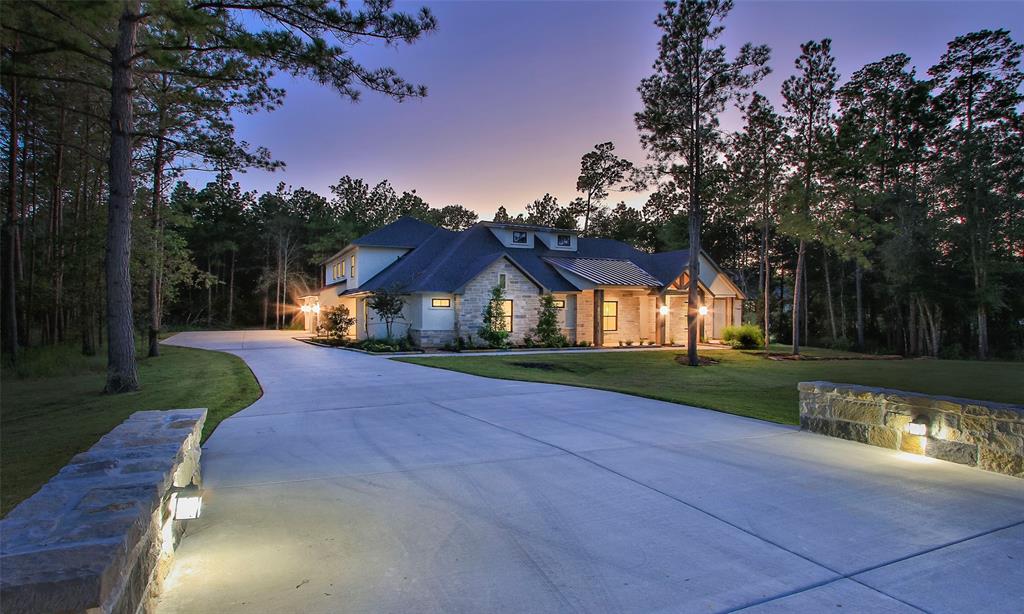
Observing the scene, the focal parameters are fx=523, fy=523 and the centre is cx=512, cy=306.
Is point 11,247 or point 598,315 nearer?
point 11,247

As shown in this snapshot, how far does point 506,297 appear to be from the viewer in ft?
72.9

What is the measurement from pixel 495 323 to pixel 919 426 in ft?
54.9

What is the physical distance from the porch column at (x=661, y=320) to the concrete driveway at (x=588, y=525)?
1889cm

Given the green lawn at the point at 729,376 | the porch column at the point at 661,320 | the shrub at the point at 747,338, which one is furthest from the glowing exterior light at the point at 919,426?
the porch column at the point at 661,320

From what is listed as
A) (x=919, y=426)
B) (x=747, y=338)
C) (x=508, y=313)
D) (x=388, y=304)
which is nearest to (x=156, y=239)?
(x=388, y=304)

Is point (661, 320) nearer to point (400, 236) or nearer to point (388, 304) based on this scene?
point (388, 304)

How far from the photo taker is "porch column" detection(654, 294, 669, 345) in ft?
82.8

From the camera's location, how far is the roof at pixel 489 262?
875 inches

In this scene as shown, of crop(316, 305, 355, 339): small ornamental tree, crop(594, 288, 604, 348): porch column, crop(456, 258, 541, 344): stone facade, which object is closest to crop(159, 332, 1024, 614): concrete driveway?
crop(456, 258, 541, 344): stone facade

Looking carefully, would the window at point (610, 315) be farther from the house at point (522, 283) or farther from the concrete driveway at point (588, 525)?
the concrete driveway at point (588, 525)

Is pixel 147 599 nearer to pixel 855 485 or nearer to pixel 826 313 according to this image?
pixel 855 485

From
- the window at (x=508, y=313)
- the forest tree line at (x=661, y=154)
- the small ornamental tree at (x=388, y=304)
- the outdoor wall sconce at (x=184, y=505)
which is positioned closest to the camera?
the outdoor wall sconce at (x=184, y=505)

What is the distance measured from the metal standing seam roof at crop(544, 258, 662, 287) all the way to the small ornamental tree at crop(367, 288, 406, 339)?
806 cm

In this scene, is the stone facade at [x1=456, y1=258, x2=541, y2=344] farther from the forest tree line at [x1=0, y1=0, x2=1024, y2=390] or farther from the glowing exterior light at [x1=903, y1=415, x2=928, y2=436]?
the glowing exterior light at [x1=903, y1=415, x2=928, y2=436]
